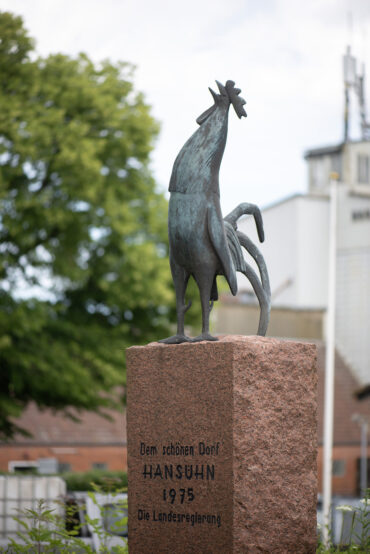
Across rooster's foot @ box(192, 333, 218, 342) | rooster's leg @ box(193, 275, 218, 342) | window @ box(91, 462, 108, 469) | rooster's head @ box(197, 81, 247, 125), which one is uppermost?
rooster's head @ box(197, 81, 247, 125)

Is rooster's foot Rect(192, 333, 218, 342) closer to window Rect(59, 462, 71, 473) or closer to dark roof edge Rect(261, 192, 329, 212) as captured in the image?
window Rect(59, 462, 71, 473)

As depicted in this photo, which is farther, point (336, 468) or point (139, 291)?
point (336, 468)

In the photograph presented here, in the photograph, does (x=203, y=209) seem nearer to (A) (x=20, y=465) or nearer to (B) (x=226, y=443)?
(B) (x=226, y=443)

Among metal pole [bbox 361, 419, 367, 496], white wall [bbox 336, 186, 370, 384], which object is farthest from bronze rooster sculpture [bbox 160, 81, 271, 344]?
white wall [bbox 336, 186, 370, 384]

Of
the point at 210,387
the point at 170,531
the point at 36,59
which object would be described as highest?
the point at 36,59

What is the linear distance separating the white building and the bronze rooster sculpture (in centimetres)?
2790

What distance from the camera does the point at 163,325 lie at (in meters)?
21.0

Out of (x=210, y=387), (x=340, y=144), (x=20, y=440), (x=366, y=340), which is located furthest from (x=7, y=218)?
(x=340, y=144)

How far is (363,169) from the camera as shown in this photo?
1587 inches

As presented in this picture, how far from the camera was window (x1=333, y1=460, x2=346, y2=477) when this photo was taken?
29.2 metres

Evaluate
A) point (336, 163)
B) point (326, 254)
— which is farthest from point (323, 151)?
point (326, 254)

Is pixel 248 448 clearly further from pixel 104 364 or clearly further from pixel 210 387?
pixel 104 364

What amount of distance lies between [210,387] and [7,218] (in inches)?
506

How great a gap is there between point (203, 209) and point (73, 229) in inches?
524
